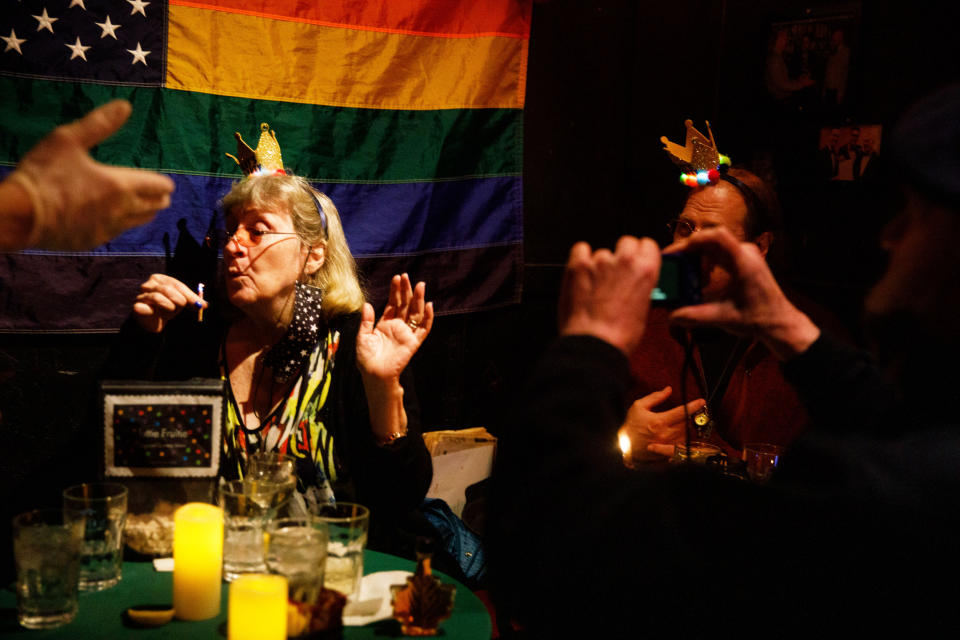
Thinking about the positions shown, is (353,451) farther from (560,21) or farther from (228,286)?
(560,21)

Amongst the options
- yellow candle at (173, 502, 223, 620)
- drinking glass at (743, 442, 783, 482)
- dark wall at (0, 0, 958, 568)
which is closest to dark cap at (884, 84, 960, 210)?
drinking glass at (743, 442, 783, 482)

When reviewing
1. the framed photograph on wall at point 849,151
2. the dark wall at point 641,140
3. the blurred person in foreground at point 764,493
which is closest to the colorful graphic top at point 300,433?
the dark wall at point 641,140

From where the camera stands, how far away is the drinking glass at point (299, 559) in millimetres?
1352

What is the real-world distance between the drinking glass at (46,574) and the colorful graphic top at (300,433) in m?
0.86

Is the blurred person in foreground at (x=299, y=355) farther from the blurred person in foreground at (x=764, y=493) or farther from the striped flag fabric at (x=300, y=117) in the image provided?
the blurred person in foreground at (x=764, y=493)

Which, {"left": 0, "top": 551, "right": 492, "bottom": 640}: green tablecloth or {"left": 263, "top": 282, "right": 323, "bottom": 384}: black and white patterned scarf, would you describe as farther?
{"left": 263, "top": 282, "right": 323, "bottom": 384}: black and white patterned scarf

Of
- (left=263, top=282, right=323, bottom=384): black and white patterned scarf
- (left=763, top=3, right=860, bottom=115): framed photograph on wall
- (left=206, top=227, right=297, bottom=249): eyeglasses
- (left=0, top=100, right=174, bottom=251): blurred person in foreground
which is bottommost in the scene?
(left=263, top=282, right=323, bottom=384): black and white patterned scarf

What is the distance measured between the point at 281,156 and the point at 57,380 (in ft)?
3.66

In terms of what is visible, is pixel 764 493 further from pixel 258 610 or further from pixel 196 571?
pixel 196 571

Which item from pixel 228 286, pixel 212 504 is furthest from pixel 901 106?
pixel 212 504

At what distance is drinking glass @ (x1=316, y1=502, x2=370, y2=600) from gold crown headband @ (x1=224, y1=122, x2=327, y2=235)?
1422mm

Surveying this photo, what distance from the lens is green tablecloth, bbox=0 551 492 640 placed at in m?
1.39

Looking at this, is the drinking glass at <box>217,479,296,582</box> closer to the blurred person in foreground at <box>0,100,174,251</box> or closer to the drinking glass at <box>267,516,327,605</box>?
the drinking glass at <box>267,516,327,605</box>

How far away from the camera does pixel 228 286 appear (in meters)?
→ 2.46
